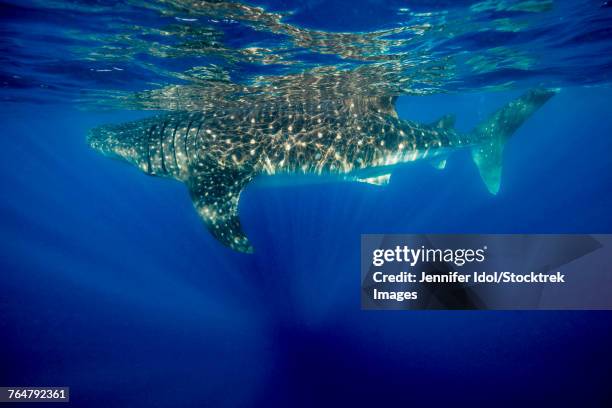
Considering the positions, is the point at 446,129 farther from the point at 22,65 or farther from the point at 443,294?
the point at 22,65

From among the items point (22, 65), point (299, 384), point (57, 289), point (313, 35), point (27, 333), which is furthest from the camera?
point (57, 289)

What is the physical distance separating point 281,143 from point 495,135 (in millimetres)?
6863

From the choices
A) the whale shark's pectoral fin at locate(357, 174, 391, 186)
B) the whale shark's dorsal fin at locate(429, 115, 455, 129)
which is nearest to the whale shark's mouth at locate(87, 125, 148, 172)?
the whale shark's pectoral fin at locate(357, 174, 391, 186)

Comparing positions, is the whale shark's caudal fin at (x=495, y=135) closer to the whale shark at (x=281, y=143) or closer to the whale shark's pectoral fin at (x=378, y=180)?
the whale shark at (x=281, y=143)

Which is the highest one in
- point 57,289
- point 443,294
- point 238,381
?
point 443,294

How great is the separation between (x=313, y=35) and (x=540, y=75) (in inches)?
425

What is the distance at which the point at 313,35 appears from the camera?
300 inches

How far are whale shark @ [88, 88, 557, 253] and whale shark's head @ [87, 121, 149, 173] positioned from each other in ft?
0.09

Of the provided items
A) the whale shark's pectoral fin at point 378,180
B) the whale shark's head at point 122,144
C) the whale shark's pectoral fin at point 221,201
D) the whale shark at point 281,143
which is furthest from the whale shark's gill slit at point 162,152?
the whale shark's pectoral fin at point 378,180

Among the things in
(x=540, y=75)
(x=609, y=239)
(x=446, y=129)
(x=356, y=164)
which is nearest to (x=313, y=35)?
(x=356, y=164)

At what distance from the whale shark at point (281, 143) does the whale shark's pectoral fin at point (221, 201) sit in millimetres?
33

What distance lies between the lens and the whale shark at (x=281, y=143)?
8641mm

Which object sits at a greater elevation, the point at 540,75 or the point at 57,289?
the point at 540,75

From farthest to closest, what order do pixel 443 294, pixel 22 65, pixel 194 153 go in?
pixel 22 65
pixel 194 153
pixel 443 294
